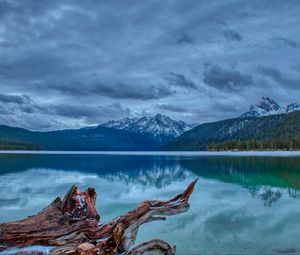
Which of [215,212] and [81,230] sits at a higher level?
[81,230]

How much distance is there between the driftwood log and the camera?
1054 cm

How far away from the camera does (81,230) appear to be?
11.3 metres

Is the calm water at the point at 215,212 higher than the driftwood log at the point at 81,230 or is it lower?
lower

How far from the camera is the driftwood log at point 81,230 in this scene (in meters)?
10.5

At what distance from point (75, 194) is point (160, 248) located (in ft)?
10.7

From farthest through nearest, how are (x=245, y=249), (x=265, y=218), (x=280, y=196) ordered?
(x=280, y=196), (x=265, y=218), (x=245, y=249)

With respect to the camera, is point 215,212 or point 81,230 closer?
point 81,230

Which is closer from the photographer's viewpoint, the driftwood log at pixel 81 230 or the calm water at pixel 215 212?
the driftwood log at pixel 81 230

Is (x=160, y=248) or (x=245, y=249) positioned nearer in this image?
(x=160, y=248)

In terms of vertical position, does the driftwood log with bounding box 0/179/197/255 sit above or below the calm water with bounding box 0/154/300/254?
above

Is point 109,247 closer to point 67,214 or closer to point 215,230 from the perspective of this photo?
point 67,214

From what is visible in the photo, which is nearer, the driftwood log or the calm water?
the driftwood log

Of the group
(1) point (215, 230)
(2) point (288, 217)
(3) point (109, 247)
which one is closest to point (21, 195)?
(1) point (215, 230)

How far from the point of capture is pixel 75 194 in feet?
39.2
